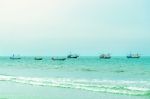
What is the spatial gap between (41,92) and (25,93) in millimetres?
1062

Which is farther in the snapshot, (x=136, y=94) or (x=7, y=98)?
(x=136, y=94)

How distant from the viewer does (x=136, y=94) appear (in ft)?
68.0

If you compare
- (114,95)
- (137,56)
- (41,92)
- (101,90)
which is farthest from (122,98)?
(137,56)

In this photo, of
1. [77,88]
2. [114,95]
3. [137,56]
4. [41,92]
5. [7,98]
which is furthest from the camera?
[137,56]

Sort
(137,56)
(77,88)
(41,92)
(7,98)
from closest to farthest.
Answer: (7,98) < (41,92) < (77,88) < (137,56)

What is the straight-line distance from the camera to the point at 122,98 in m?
19.3

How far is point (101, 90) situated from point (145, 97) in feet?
11.8

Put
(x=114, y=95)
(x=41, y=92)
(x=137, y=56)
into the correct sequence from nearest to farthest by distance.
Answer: (x=114, y=95)
(x=41, y=92)
(x=137, y=56)

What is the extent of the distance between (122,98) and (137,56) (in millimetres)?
118714

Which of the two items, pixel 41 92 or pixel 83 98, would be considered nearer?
pixel 83 98

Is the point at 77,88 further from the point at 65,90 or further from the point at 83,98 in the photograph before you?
the point at 83,98

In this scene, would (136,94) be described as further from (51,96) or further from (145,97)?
(51,96)

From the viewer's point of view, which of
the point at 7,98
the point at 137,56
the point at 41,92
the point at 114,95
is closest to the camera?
the point at 7,98

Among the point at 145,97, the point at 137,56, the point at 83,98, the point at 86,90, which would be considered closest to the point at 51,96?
the point at 83,98
